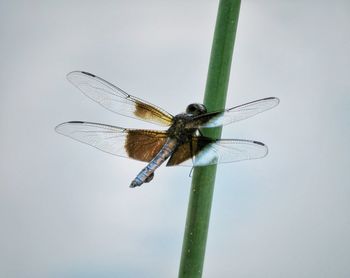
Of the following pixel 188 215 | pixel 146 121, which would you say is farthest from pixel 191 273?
pixel 146 121

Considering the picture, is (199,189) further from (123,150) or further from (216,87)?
(123,150)

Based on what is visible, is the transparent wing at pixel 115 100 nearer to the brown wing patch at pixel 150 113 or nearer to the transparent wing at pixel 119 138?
the brown wing patch at pixel 150 113

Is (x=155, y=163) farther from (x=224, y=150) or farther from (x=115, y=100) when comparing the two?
(x=115, y=100)

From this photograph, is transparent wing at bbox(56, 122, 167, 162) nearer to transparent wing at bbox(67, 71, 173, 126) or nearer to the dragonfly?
the dragonfly

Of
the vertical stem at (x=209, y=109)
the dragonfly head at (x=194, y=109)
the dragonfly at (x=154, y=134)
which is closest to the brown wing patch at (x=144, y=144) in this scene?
the dragonfly at (x=154, y=134)

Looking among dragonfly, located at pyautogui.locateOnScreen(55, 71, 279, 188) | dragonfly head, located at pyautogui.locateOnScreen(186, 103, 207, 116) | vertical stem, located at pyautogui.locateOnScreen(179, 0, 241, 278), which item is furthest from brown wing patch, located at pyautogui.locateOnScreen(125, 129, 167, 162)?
vertical stem, located at pyautogui.locateOnScreen(179, 0, 241, 278)

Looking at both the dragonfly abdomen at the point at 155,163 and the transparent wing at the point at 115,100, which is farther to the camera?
the transparent wing at the point at 115,100
